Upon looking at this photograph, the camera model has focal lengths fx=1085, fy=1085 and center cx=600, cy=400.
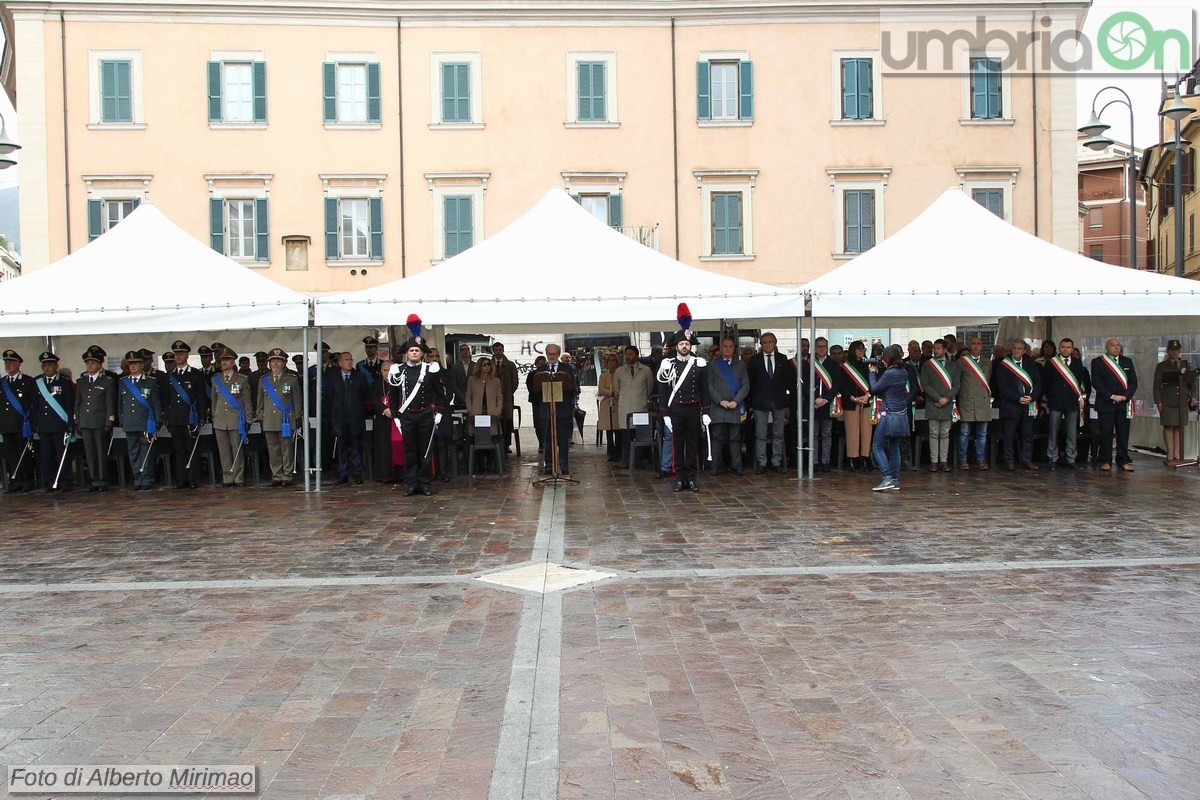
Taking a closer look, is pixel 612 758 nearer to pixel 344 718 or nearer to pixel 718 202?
pixel 344 718

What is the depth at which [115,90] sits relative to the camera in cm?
2748

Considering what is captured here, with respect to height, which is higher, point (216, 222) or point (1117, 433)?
point (216, 222)

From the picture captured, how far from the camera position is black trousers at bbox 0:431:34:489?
533 inches

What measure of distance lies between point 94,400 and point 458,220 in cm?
1598

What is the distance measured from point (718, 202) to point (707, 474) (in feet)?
53.3

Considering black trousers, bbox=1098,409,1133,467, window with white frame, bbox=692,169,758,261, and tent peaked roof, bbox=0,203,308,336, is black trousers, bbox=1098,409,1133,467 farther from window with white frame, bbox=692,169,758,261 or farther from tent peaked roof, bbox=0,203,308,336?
window with white frame, bbox=692,169,758,261

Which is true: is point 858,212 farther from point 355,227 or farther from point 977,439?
point 977,439

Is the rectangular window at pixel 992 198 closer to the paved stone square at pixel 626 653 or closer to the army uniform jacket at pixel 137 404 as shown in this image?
the paved stone square at pixel 626 653

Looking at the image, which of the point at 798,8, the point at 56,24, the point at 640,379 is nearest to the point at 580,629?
the point at 640,379

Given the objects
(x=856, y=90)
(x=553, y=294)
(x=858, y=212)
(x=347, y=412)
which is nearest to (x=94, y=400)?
(x=347, y=412)

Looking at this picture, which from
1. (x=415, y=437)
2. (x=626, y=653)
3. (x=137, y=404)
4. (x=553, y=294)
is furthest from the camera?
(x=137, y=404)

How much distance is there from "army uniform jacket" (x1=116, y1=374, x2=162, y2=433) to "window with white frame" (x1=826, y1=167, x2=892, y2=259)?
1975 cm

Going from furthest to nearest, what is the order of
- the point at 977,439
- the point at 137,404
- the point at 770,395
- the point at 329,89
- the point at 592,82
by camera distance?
1. the point at 592,82
2. the point at 329,89
3. the point at 977,439
4. the point at 770,395
5. the point at 137,404

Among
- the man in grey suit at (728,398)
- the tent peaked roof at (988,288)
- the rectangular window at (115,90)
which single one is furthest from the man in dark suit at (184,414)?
the rectangular window at (115,90)
